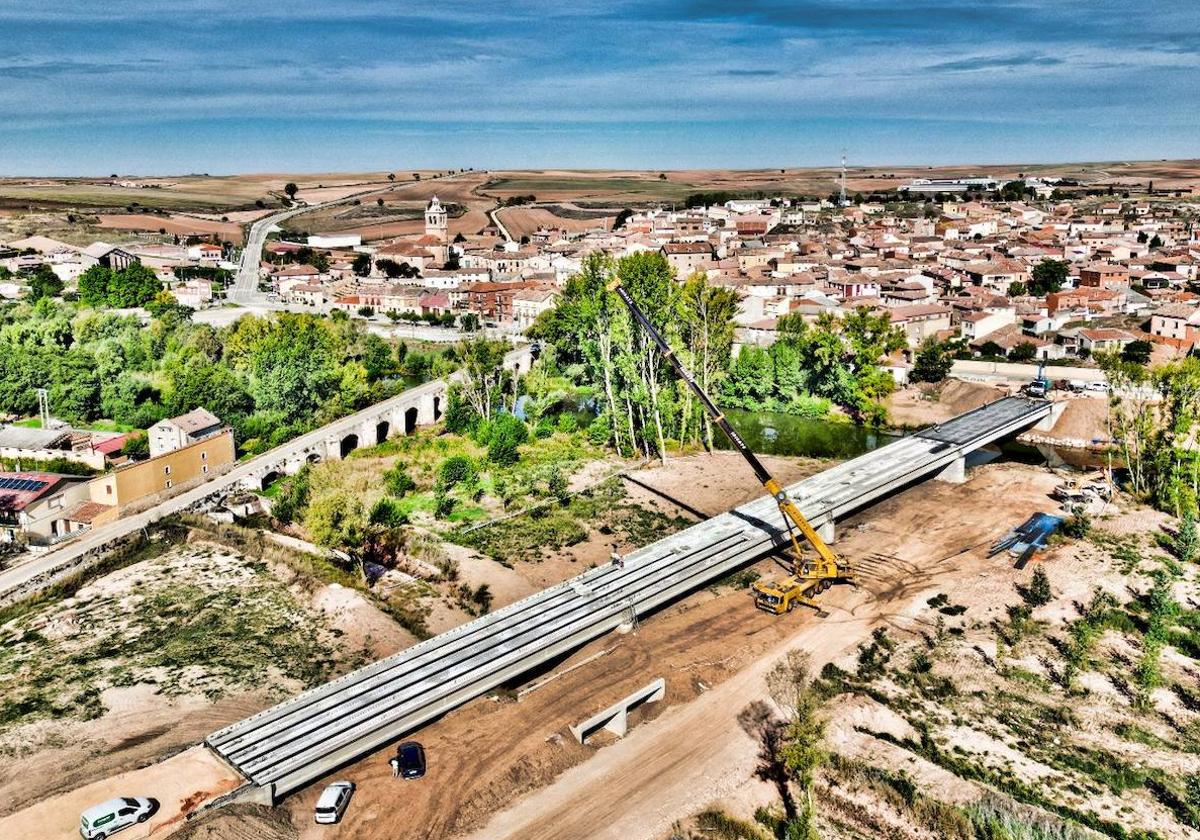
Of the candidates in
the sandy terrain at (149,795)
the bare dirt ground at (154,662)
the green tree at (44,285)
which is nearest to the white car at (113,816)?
the sandy terrain at (149,795)

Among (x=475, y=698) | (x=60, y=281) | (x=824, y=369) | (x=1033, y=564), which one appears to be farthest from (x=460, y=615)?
(x=60, y=281)

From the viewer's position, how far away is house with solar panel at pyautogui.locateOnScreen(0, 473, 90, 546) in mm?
31641

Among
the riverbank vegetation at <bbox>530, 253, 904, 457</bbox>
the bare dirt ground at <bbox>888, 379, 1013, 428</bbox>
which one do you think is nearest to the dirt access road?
the riverbank vegetation at <bbox>530, 253, 904, 457</bbox>

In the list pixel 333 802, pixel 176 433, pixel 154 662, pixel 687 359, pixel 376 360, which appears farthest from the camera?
pixel 376 360

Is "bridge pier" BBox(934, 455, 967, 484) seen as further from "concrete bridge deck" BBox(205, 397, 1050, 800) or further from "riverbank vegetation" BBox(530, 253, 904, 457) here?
"riverbank vegetation" BBox(530, 253, 904, 457)

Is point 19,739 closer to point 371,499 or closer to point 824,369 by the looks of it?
point 371,499

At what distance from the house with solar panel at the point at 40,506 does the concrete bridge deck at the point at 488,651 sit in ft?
58.7

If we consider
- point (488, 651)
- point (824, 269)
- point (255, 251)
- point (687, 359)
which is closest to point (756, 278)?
point (824, 269)

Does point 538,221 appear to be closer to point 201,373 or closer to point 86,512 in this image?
point 201,373

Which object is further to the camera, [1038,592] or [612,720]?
[1038,592]

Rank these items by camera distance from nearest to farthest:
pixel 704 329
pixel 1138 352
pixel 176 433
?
pixel 176 433 < pixel 704 329 < pixel 1138 352

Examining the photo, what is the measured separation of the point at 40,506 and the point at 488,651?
20683 mm

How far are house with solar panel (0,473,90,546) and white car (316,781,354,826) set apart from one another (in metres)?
19.8

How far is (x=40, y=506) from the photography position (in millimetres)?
32156
